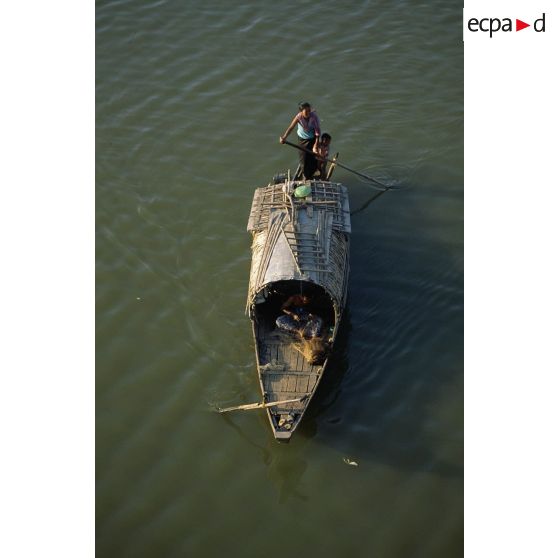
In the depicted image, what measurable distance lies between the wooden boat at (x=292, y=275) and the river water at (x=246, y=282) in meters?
0.46

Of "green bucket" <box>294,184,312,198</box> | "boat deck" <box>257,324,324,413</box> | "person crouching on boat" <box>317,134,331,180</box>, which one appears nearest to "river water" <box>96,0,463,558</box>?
"boat deck" <box>257,324,324,413</box>

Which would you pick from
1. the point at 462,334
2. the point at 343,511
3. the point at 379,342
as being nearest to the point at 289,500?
the point at 343,511

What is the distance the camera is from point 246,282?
992 centimetres

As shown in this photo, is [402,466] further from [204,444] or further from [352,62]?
[352,62]

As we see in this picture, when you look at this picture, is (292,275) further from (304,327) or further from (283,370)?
(283,370)

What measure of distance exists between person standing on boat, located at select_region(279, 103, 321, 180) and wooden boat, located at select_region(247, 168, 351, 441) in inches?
32.9

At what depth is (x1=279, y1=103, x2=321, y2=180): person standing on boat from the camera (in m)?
10.1

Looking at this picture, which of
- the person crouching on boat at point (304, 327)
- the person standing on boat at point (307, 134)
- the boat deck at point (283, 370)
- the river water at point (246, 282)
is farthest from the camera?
the person standing on boat at point (307, 134)

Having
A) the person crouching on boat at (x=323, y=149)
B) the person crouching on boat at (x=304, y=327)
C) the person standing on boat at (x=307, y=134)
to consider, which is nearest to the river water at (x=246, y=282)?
the person crouching on boat at (x=304, y=327)

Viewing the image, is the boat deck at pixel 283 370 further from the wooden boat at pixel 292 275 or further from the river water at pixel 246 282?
the river water at pixel 246 282

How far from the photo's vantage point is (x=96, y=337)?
9.29 metres

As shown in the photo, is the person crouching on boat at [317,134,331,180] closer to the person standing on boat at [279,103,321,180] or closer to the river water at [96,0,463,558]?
the person standing on boat at [279,103,321,180]

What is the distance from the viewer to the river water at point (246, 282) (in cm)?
757

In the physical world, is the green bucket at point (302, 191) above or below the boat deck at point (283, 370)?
above
